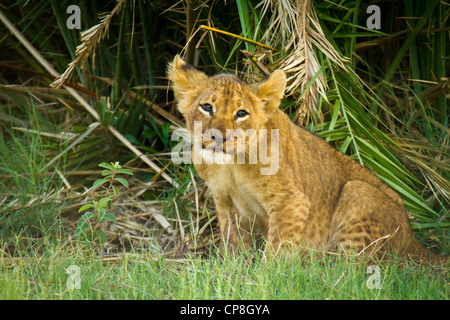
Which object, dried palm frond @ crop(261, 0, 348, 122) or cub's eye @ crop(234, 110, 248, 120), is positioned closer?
cub's eye @ crop(234, 110, 248, 120)

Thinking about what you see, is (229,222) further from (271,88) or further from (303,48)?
(303,48)

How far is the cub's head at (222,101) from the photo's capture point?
15.0ft

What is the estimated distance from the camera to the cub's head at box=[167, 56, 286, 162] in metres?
4.56

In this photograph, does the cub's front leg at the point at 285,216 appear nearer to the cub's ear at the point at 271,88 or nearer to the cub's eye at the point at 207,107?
the cub's ear at the point at 271,88

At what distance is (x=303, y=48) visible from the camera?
569 cm

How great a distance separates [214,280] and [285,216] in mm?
922

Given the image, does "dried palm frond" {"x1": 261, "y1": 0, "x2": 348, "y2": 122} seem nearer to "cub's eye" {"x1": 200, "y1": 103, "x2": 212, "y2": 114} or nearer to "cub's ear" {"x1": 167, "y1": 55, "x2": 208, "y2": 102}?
"cub's ear" {"x1": 167, "y1": 55, "x2": 208, "y2": 102}

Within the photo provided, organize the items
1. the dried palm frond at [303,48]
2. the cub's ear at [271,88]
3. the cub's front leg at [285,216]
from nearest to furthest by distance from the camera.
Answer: the cub's ear at [271,88], the cub's front leg at [285,216], the dried palm frond at [303,48]

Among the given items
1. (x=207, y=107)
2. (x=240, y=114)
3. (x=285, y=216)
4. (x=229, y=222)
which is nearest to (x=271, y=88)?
(x=240, y=114)

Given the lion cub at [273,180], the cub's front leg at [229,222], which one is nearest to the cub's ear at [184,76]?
the lion cub at [273,180]

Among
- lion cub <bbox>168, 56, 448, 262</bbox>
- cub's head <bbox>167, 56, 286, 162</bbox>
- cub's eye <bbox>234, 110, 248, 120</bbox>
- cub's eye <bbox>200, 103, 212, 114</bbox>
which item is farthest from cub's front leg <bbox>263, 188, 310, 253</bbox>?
cub's eye <bbox>200, 103, 212, 114</bbox>

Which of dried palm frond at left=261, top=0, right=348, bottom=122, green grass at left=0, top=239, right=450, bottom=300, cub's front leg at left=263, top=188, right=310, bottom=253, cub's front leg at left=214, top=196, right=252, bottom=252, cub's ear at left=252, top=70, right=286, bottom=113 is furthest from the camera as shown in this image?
dried palm frond at left=261, top=0, right=348, bottom=122

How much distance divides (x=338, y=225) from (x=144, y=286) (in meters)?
1.88
